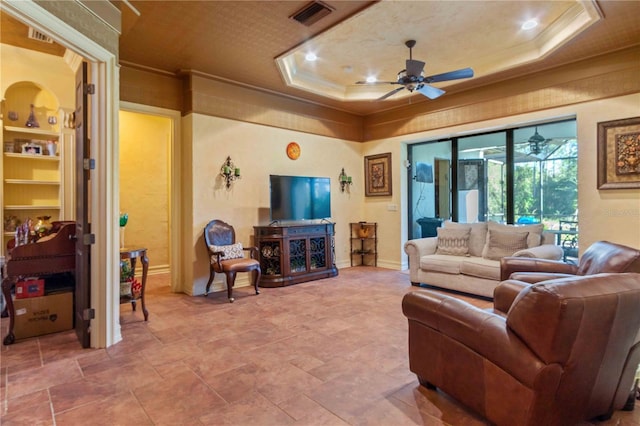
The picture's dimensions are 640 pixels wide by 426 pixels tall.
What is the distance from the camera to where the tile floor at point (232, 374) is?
1972 mm

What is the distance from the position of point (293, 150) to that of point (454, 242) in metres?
2.96

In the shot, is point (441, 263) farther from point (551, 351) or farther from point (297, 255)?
point (551, 351)

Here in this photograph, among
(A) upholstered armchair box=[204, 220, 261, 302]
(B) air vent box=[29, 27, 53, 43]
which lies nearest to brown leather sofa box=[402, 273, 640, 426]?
(A) upholstered armchair box=[204, 220, 261, 302]

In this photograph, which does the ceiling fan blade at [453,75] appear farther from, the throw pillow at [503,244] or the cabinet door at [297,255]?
the cabinet door at [297,255]

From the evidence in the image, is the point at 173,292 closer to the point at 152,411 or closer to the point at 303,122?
the point at 152,411

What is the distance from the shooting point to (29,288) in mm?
3145

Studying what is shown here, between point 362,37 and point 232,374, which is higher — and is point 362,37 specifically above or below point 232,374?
above

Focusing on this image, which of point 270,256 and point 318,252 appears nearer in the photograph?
point 270,256

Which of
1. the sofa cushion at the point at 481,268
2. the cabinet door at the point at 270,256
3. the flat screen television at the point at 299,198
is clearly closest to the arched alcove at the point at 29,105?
the flat screen television at the point at 299,198

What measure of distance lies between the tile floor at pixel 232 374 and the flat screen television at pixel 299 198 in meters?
1.83

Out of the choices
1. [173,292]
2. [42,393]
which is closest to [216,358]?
[42,393]

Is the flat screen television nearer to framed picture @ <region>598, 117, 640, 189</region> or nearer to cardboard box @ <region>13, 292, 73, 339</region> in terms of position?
cardboard box @ <region>13, 292, 73, 339</region>

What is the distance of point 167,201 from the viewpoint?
20.2ft

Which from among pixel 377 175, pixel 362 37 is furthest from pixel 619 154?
pixel 377 175
